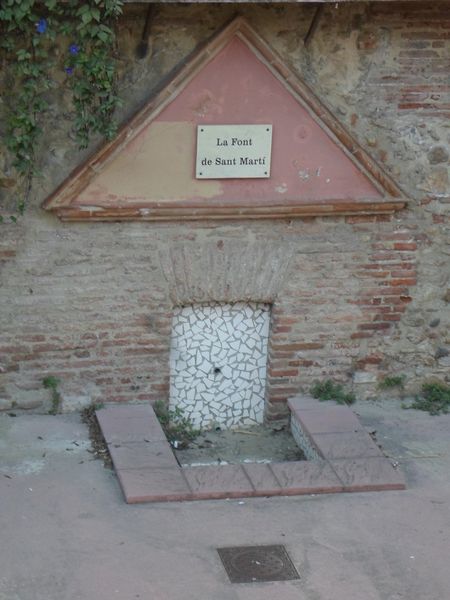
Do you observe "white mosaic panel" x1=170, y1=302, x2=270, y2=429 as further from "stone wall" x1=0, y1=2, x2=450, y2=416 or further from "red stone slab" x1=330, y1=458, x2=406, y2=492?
"red stone slab" x1=330, y1=458, x2=406, y2=492

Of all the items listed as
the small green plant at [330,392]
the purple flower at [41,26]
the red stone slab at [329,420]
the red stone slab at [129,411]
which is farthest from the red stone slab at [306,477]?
the purple flower at [41,26]

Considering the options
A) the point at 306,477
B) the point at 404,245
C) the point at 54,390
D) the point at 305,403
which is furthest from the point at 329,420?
the point at 54,390

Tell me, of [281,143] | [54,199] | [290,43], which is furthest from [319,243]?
Answer: [54,199]

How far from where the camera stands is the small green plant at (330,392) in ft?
26.8

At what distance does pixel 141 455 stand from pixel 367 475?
4.71 feet

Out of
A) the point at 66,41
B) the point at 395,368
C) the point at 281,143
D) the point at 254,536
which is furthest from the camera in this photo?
the point at 395,368

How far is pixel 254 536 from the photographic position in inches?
255

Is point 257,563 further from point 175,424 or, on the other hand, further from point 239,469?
point 175,424

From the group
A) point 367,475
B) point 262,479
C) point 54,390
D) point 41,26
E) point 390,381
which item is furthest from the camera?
point 390,381

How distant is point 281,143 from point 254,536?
2.63 meters

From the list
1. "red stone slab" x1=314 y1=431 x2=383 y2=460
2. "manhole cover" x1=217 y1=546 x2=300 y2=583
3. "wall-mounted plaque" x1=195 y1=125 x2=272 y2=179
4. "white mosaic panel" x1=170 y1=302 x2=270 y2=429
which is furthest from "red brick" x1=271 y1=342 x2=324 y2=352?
"manhole cover" x1=217 y1=546 x2=300 y2=583

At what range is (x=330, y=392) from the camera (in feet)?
26.9

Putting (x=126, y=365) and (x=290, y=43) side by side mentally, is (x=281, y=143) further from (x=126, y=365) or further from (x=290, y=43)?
(x=126, y=365)

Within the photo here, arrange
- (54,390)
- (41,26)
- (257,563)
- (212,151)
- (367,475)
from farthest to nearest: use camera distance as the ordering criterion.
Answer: (54,390)
(212,151)
(367,475)
(41,26)
(257,563)
